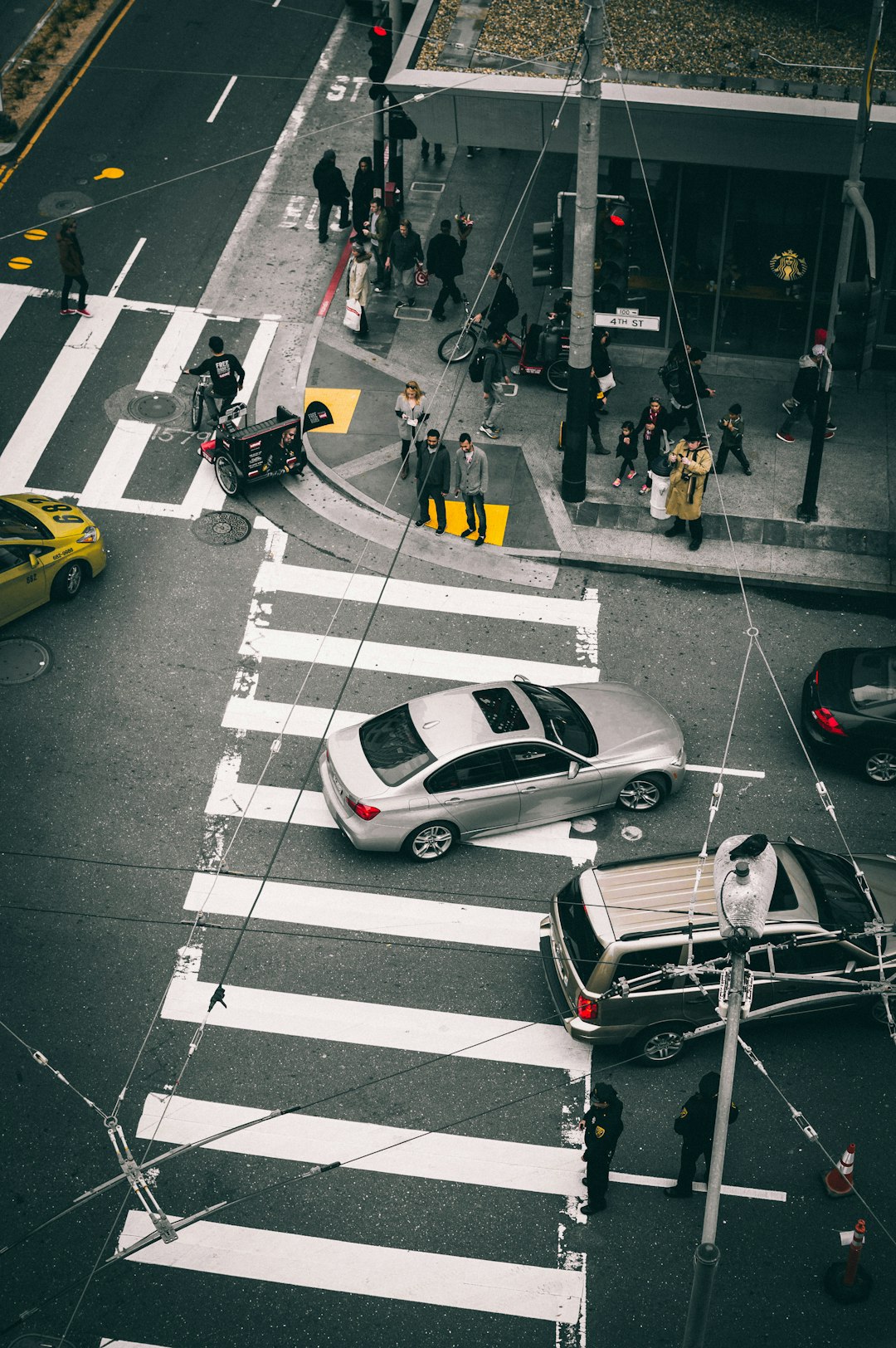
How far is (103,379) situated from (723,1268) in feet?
52.0

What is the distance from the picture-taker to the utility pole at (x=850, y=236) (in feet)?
57.6

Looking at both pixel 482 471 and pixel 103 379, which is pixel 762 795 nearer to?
pixel 482 471

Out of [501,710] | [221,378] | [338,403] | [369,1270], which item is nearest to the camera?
[369,1270]

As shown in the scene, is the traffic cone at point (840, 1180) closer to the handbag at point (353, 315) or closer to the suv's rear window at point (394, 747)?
the suv's rear window at point (394, 747)

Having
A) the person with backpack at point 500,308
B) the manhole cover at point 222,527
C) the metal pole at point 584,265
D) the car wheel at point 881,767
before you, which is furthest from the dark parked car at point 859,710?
the person with backpack at point 500,308

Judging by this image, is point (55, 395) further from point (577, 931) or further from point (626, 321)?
point (577, 931)

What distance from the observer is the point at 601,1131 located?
493 inches

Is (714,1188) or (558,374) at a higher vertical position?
(714,1188)

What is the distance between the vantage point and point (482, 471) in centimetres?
1967

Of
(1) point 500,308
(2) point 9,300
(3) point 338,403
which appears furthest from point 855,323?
(2) point 9,300

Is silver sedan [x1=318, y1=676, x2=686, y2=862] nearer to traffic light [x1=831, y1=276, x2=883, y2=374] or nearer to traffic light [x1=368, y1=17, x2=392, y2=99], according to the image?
traffic light [x1=831, y1=276, x2=883, y2=374]

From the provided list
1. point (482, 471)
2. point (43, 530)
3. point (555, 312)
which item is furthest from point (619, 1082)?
point (555, 312)

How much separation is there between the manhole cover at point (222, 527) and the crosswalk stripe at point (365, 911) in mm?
5879

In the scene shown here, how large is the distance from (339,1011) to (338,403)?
35.7ft
